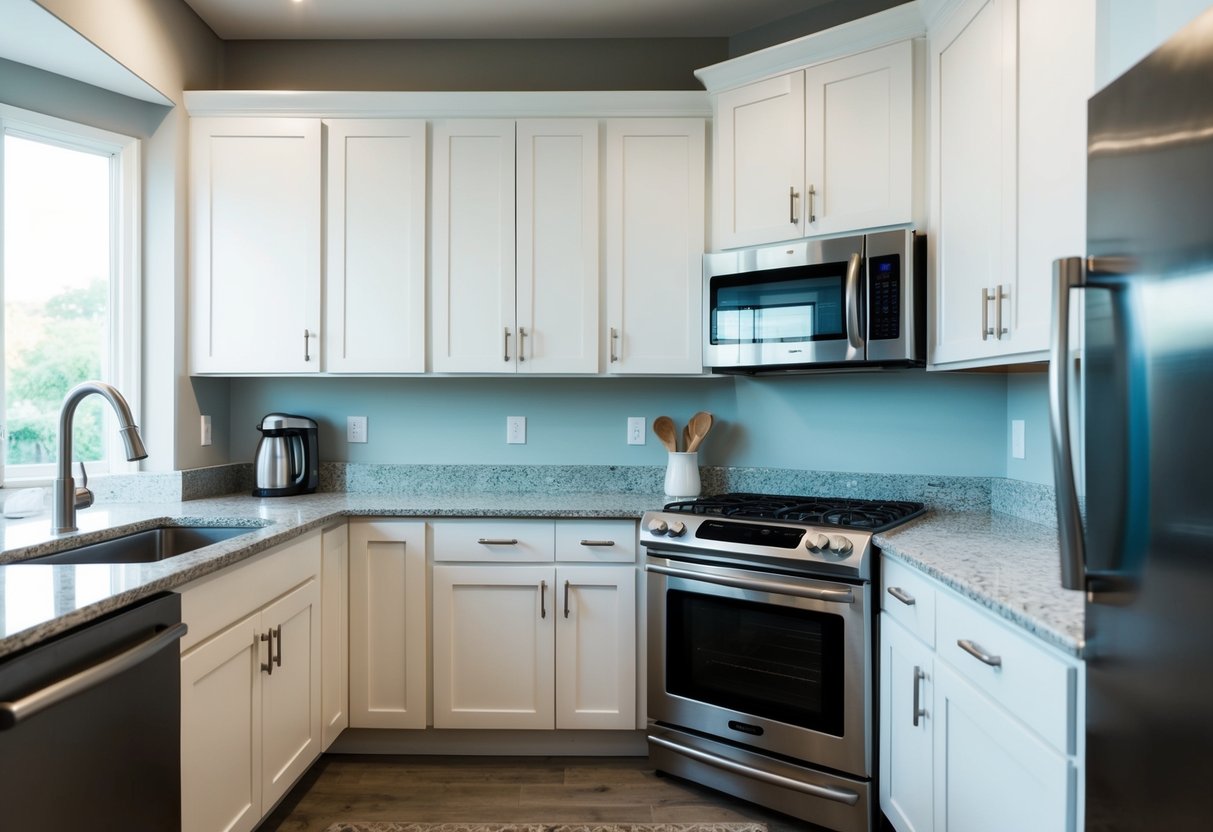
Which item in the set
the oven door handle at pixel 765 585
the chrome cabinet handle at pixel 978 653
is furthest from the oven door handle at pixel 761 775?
the chrome cabinet handle at pixel 978 653

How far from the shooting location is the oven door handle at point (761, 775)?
6.40 feet

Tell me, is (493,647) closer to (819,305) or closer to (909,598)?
(909,598)

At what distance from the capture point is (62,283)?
242cm

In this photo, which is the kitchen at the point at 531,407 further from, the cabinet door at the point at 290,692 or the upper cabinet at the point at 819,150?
the cabinet door at the point at 290,692

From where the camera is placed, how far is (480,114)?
8.68ft

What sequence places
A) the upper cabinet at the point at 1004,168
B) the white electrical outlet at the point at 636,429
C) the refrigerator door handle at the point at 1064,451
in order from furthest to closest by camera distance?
the white electrical outlet at the point at 636,429 → the upper cabinet at the point at 1004,168 → the refrigerator door handle at the point at 1064,451

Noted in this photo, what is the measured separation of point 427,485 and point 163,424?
1009 mm

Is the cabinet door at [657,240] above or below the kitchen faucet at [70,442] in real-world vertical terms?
above

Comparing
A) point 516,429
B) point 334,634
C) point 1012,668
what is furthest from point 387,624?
point 1012,668

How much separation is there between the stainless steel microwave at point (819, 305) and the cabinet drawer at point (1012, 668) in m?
0.95

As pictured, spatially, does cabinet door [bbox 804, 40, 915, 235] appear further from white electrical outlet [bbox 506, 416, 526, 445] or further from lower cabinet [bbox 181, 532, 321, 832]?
lower cabinet [bbox 181, 532, 321, 832]

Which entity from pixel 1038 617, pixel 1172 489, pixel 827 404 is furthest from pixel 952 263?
pixel 1172 489

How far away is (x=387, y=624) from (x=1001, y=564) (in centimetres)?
196

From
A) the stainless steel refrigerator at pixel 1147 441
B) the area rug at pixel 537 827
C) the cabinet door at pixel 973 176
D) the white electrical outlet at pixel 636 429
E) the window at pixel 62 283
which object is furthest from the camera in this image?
the white electrical outlet at pixel 636 429
